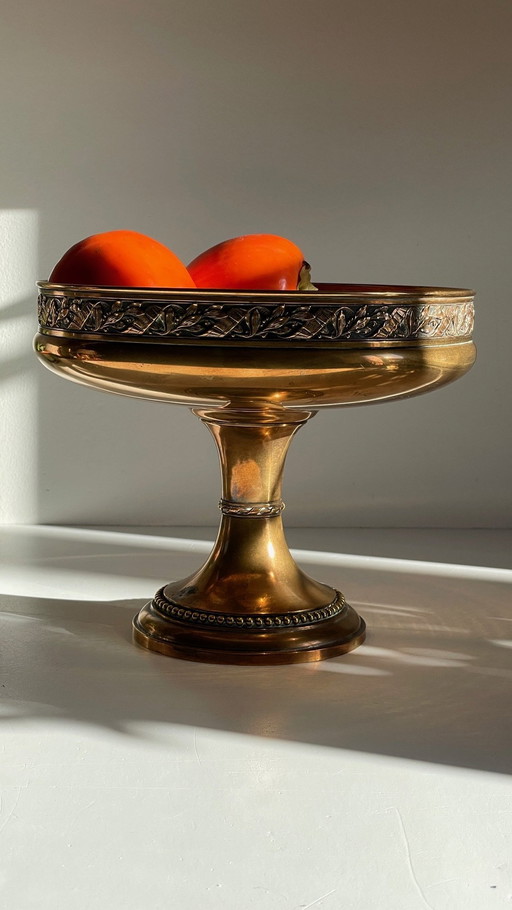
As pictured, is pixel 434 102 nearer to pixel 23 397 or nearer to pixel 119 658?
pixel 23 397

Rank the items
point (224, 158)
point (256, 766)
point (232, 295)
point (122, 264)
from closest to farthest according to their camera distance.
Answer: point (256, 766), point (232, 295), point (122, 264), point (224, 158)

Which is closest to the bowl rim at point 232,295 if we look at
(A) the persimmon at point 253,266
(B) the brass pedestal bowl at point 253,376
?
(B) the brass pedestal bowl at point 253,376

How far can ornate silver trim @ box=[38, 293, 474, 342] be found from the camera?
1258 mm

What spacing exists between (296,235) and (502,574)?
83 centimetres

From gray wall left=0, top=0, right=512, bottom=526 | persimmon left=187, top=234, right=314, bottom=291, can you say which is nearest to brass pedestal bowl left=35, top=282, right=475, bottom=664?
persimmon left=187, top=234, right=314, bottom=291

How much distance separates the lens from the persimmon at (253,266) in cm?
140

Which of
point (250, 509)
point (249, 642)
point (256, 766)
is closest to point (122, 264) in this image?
point (250, 509)

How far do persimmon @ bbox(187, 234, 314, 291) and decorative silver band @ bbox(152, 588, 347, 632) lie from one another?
1.39ft

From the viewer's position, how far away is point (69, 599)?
1.75 meters

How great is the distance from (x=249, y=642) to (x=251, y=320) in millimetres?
435

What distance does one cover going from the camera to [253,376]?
4.21ft

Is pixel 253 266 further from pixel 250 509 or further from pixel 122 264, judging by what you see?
pixel 250 509

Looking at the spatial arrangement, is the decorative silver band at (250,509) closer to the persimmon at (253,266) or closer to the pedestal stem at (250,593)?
the pedestal stem at (250,593)

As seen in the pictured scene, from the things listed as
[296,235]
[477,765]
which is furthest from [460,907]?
[296,235]
